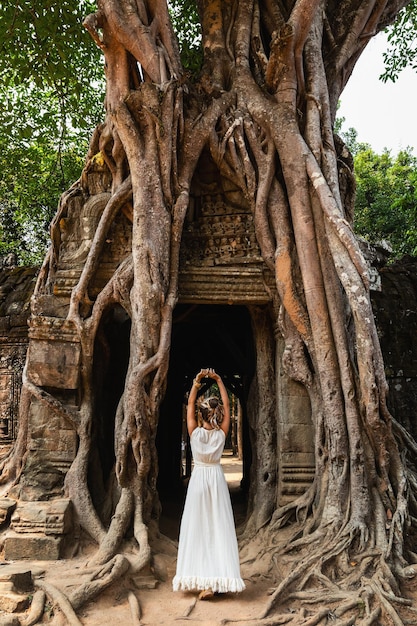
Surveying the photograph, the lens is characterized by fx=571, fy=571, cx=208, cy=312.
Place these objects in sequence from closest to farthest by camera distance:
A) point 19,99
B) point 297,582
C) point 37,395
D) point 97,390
Result: point 297,582
point 37,395
point 97,390
point 19,99

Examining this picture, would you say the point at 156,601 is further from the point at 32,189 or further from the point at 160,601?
the point at 32,189

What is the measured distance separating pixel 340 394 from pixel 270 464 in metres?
1.13

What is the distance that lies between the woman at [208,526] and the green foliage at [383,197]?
8003 mm

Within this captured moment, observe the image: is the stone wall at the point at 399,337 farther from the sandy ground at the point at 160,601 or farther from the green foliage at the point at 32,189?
the green foliage at the point at 32,189

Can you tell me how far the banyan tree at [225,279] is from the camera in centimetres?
441

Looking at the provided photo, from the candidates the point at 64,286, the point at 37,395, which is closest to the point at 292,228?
the point at 64,286

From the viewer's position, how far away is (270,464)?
17.2ft

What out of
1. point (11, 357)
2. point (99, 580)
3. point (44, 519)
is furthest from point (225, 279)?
point (11, 357)

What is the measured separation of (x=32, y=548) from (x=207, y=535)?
5.01 feet

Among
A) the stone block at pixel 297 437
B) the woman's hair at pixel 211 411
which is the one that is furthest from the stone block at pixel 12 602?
the stone block at pixel 297 437

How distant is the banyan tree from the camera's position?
4414 mm

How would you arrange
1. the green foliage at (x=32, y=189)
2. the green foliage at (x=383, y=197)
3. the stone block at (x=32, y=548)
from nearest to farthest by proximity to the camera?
the stone block at (x=32, y=548) < the green foliage at (x=32, y=189) < the green foliage at (x=383, y=197)

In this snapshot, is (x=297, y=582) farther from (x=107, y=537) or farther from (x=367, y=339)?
(x=367, y=339)

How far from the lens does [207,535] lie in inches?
145
